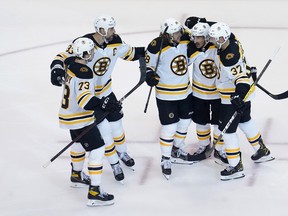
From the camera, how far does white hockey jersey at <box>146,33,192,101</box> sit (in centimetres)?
577

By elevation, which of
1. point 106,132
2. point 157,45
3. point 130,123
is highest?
point 157,45

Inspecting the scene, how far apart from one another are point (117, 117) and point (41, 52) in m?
2.61

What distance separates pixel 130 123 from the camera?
272 inches

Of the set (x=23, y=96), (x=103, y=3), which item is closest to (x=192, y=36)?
(x=23, y=96)

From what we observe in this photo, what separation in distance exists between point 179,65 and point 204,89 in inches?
11.0

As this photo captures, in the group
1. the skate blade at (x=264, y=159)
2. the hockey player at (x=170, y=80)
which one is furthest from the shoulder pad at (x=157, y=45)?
the skate blade at (x=264, y=159)

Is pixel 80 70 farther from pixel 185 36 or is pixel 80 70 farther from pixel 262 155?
pixel 262 155

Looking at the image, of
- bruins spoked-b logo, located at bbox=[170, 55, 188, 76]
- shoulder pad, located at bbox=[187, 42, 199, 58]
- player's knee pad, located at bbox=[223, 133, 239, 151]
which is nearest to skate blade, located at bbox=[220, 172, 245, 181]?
player's knee pad, located at bbox=[223, 133, 239, 151]

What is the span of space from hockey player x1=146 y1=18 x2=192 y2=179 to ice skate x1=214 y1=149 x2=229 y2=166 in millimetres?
309

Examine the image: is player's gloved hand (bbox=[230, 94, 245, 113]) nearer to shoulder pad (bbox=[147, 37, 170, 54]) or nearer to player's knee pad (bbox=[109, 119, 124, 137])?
shoulder pad (bbox=[147, 37, 170, 54])

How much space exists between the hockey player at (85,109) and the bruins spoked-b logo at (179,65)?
0.50 m

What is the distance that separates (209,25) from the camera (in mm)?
5832

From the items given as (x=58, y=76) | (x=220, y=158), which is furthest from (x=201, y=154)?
(x=58, y=76)

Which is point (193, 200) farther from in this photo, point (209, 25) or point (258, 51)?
point (258, 51)
